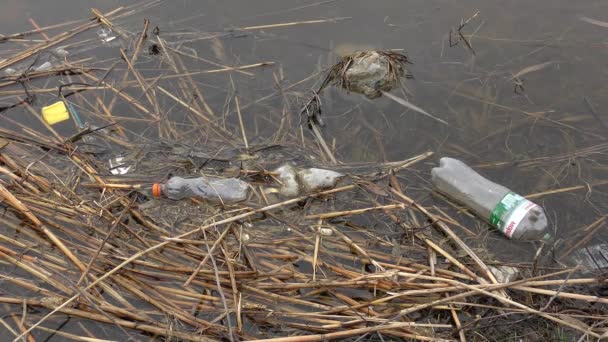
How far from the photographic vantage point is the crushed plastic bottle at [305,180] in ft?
10.9

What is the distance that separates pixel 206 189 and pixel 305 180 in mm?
652

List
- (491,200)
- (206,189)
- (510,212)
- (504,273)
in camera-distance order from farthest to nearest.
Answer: (206,189) < (491,200) < (510,212) < (504,273)

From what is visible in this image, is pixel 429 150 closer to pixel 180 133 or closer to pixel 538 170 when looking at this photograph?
pixel 538 170

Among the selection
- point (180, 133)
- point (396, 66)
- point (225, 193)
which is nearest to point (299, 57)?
point (396, 66)

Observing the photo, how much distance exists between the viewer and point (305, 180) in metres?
3.37

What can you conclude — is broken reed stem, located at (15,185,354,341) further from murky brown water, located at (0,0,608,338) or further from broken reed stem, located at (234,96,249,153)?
broken reed stem, located at (234,96,249,153)

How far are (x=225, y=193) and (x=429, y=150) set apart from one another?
4.81 ft

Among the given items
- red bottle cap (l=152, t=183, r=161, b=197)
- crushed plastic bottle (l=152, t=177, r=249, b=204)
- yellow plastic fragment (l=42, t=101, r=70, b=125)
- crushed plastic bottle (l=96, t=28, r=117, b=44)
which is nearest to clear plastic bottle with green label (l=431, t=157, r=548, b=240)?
crushed plastic bottle (l=152, t=177, r=249, b=204)

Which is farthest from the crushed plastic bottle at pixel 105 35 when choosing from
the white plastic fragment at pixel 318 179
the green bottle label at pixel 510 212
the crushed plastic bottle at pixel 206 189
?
the green bottle label at pixel 510 212

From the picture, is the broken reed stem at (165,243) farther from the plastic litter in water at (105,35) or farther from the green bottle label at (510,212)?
the plastic litter in water at (105,35)

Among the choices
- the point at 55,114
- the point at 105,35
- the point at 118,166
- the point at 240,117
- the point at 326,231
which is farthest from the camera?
the point at 105,35

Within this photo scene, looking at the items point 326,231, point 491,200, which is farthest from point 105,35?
point 491,200

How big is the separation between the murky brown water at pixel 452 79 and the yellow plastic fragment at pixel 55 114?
2.20 feet

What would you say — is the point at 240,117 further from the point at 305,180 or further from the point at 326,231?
the point at 326,231
